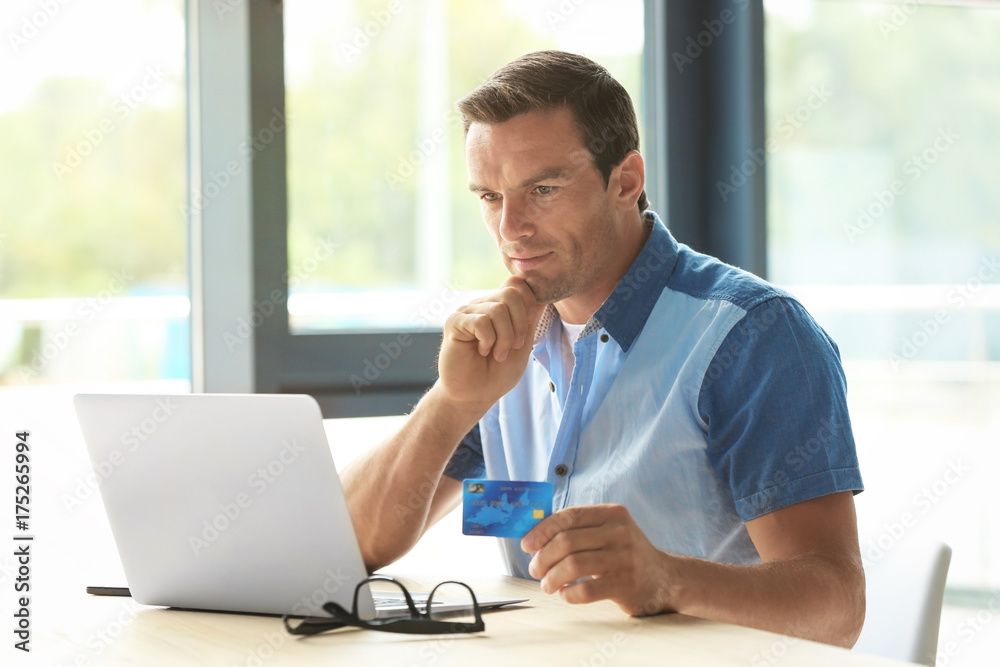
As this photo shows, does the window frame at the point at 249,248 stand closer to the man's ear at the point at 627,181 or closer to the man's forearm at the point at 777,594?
the man's ear at the point at 627,181

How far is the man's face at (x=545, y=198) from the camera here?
1705mm

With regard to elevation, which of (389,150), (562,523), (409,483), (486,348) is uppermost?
(389,150)

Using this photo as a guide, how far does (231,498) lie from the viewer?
115cm

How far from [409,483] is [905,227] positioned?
1.94 m

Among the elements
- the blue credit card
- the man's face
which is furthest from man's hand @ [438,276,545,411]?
the blue credit card

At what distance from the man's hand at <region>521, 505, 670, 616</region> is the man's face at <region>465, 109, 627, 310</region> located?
64cm

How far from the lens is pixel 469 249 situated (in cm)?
277

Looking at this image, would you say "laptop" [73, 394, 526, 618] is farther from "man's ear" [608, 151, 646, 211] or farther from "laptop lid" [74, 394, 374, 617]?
"man's ear" [608, 151, 646, 211]

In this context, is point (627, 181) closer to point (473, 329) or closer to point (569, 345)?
point (569, 345)

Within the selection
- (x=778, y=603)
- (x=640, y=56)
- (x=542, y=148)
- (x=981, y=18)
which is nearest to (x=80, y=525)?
(x=542, y=148)

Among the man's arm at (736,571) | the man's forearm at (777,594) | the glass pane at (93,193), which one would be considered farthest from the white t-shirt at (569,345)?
the glass pane at (93,193)

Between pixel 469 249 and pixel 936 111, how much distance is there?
1.43 metres

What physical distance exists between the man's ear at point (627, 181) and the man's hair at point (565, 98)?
1 centimetres

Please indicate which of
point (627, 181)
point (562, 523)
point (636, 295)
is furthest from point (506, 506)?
point (627, 181)
